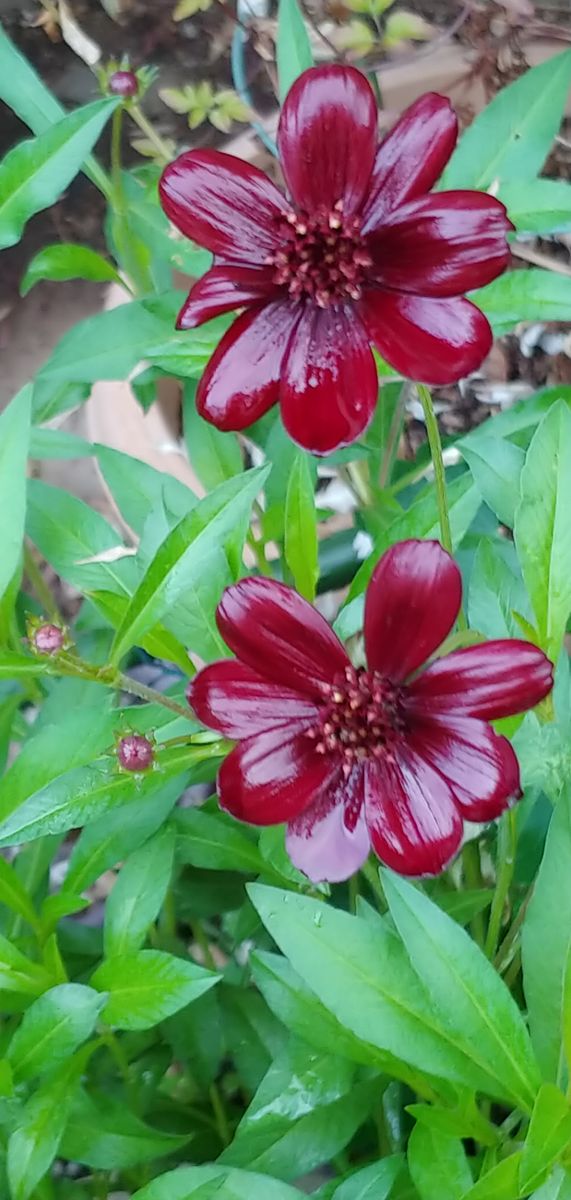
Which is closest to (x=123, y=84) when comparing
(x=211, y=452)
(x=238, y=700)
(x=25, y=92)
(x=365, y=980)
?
(x=25, y=92)

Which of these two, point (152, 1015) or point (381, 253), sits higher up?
point (381, 253)

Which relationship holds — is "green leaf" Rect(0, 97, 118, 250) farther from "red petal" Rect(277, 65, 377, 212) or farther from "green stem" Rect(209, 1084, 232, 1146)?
"green stem" Rect(209, 1084, 232, 1146)

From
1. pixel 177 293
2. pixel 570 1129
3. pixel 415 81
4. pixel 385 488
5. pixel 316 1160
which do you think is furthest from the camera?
pixel 415 81

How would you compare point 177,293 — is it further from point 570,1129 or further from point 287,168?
point 570,1129

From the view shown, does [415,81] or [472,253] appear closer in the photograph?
[472,253]

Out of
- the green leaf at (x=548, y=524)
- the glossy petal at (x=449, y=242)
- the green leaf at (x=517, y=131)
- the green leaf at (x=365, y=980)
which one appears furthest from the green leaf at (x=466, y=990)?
the green leaf at (x=517, y=131)

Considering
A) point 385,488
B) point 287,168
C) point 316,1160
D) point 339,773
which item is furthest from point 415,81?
point 316,1160

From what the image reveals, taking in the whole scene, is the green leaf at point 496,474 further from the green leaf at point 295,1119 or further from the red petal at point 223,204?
the green leaf at point 295,1119
